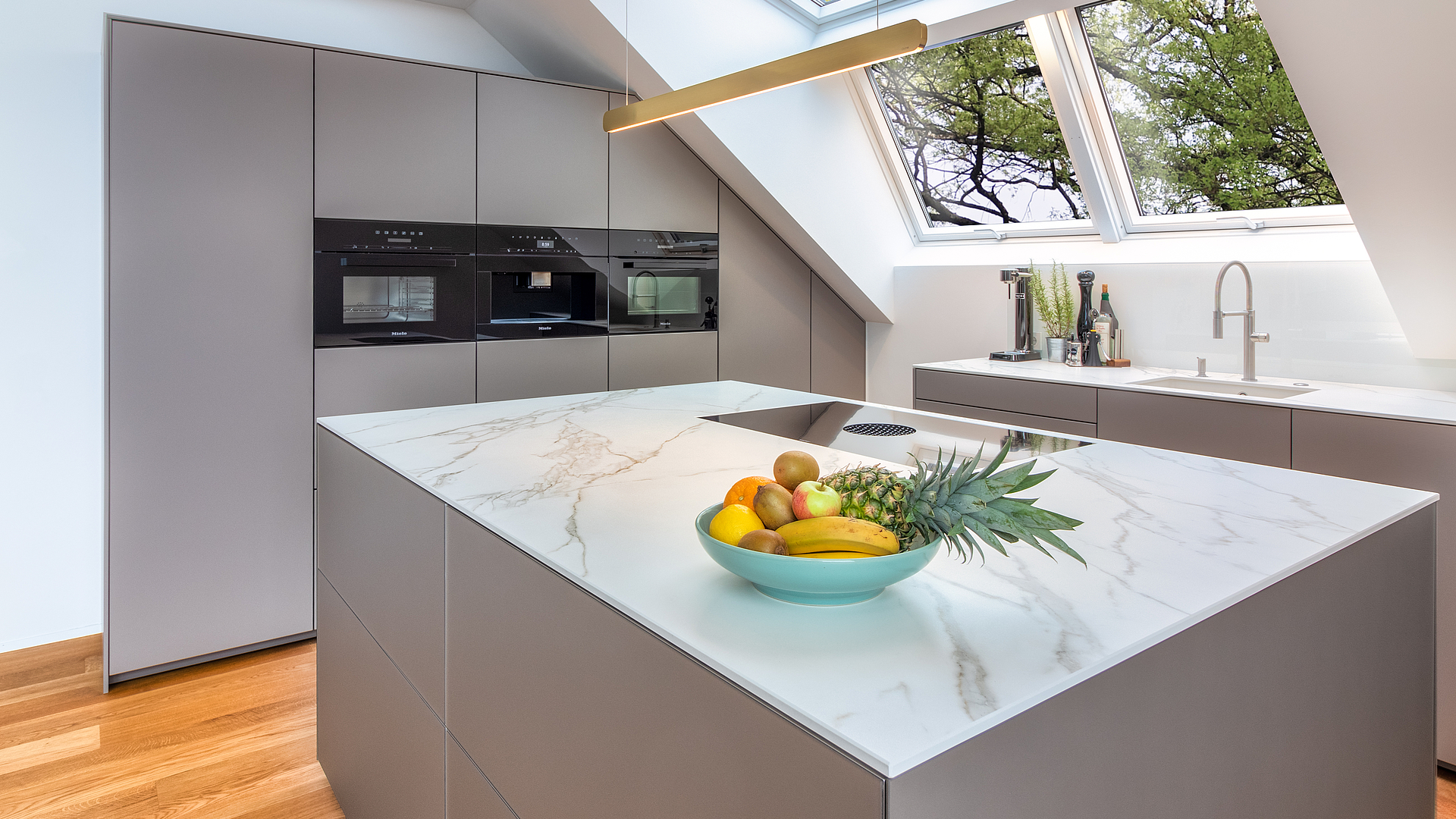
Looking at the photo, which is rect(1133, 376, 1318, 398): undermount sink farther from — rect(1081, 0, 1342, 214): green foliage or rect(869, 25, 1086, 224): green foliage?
rect(869, 25, 1086, 224): green foliage

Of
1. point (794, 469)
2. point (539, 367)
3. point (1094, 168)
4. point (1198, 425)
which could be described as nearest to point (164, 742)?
point (539, 367)

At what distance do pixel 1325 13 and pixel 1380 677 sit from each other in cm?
160

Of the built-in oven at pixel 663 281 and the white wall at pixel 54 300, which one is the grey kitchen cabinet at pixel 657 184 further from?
the white wall at pixel 54 300

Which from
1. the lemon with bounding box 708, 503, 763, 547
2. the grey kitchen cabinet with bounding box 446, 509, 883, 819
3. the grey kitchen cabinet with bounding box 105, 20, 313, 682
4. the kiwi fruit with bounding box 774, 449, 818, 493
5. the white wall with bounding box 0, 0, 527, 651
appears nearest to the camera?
the grey kitchen cabinet with bounding box 446, 509, 883, 819

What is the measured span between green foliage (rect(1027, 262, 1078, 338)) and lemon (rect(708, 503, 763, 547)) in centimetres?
313

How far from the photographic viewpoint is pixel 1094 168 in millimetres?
3748

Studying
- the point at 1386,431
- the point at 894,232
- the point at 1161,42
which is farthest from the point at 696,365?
the point at 1386,431

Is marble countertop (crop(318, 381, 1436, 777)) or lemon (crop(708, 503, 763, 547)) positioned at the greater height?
lemon (crop(708, 503, 763, 547))

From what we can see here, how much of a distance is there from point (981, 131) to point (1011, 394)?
1.48 m

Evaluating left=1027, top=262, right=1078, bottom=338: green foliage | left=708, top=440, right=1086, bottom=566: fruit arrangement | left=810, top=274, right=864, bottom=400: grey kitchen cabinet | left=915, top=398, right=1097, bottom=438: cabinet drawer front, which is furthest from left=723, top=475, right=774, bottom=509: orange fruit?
left=810, top=274, right=864, bottom=400: grey kitchen cabinet

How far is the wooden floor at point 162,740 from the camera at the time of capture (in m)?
2.21

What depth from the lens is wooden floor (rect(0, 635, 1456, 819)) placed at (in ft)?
7.22

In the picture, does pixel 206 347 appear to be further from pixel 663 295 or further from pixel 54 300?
pixel 663 295

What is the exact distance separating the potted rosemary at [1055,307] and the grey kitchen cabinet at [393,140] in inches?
95.4
